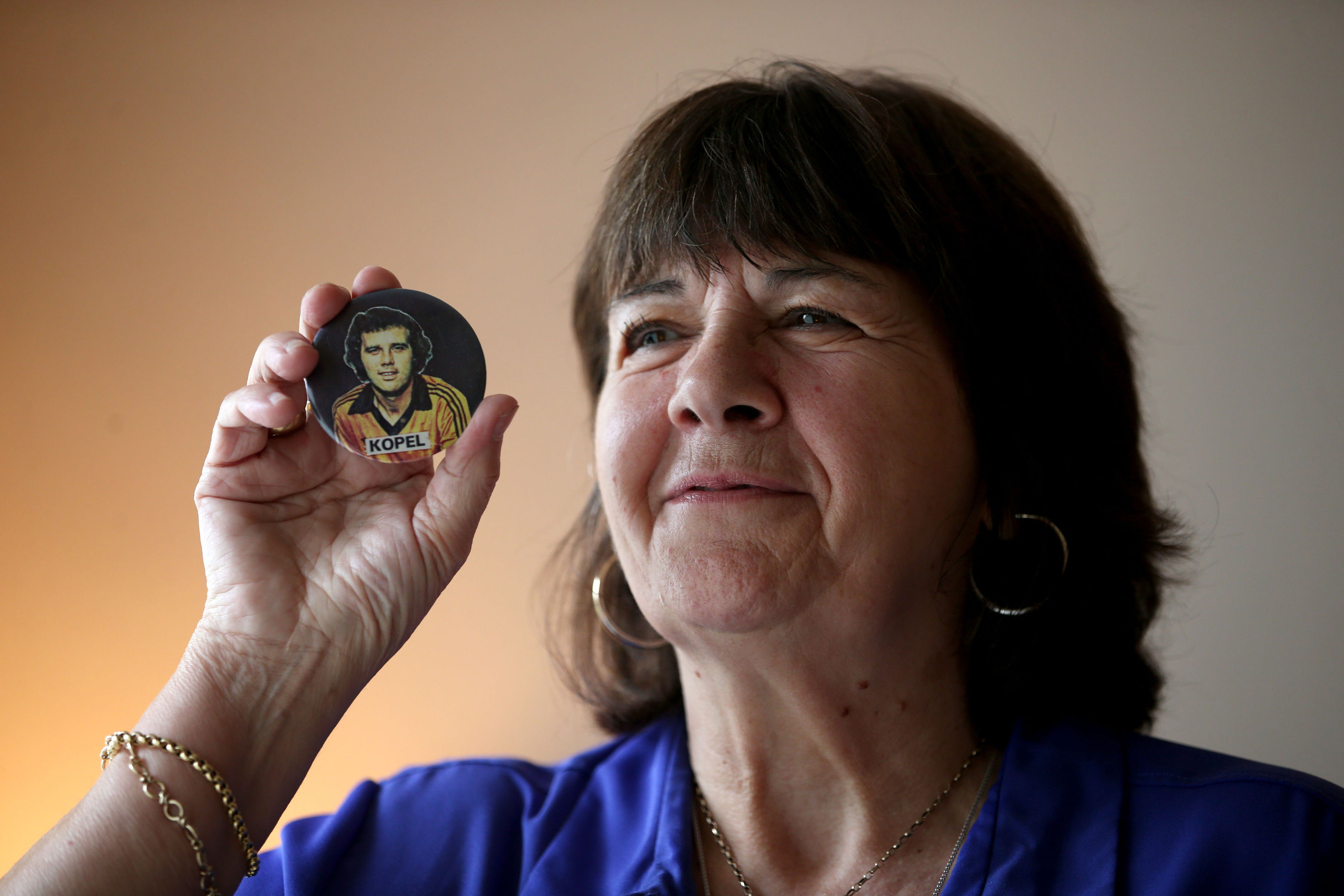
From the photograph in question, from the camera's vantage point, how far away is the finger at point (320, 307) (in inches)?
50.1

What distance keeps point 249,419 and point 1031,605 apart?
1222mm

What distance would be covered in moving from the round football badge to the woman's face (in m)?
0.24

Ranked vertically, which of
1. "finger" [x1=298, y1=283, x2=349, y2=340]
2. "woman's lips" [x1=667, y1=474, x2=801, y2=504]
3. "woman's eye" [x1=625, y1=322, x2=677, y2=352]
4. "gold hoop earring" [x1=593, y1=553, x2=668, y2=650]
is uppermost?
"finger" [x1=298, y1=283, x2=349, y2=340]

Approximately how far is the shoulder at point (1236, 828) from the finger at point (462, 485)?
3.46ft

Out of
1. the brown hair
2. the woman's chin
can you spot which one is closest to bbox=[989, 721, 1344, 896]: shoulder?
the brown hair

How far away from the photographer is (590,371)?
172 centimetres

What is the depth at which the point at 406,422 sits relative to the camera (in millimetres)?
1311

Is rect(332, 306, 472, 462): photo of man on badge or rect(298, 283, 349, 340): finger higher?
rect(298, 283, 349, 340): finger

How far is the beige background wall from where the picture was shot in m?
2.20

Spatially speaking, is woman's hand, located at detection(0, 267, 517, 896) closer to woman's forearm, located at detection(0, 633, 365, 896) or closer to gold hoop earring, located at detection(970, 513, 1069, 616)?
woman's forearm, located at detection(0, 633, 365, 896)

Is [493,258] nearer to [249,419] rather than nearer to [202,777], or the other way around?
[249,419]

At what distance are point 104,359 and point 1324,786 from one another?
103 inches

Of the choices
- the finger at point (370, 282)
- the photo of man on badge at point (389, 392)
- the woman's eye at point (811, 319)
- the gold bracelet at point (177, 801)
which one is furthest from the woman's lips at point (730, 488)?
the gold bracelet at point (177, 801)

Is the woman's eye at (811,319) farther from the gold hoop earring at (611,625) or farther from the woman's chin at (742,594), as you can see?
the gold hoop earring at (611,625)
